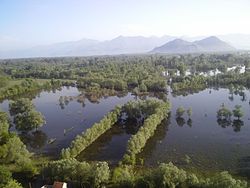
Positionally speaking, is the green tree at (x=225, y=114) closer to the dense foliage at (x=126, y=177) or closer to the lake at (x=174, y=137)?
the lake at (x=174, y=137)

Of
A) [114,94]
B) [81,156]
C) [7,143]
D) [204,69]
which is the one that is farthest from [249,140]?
[204,69]

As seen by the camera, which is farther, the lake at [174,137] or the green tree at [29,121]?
the green tree at [29,121]

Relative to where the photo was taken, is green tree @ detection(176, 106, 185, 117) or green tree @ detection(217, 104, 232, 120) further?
green tree @ detection(176, 106, 185, 117)

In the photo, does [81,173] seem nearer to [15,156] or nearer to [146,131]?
[15,156]

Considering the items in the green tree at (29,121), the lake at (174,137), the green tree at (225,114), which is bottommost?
the lake at (174,137)

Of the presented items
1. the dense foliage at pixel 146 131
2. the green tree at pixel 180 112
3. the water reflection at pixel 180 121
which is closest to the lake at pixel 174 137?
the water reflection at pixel 180 121

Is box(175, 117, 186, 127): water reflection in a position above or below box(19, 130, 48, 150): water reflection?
above

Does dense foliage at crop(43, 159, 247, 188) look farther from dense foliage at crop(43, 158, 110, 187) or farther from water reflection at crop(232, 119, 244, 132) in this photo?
water reflection at crop(232, 119, 244, 132)

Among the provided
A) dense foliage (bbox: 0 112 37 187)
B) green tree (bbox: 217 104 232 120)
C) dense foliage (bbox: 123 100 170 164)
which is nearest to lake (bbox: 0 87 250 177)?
green tree (bbox: 217 104 232 120)

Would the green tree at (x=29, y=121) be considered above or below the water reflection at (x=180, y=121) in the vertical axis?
above
